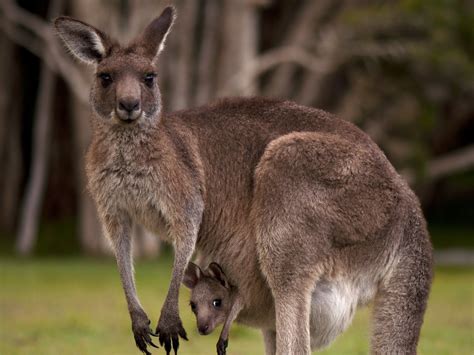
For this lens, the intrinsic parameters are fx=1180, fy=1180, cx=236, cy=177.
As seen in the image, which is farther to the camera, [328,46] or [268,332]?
[328,46]

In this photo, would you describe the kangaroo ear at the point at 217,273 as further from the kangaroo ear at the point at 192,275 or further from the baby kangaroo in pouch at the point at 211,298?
the kangaroo ear at the point at 192,275

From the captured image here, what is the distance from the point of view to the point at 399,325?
6.56m

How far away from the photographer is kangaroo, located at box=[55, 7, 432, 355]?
21.7 ft

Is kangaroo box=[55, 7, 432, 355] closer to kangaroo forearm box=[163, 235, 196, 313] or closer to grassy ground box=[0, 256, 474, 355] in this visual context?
kangaroo forearm box=[163, 235, 196, 313]

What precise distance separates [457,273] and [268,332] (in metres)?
10.3

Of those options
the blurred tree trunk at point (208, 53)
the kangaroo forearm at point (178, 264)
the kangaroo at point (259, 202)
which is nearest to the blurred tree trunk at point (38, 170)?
the blurred tree trunk at point (208, 53)

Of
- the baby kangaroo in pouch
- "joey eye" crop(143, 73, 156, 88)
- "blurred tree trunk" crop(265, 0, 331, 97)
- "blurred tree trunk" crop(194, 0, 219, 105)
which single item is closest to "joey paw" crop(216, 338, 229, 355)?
the baby kangaroo in pouch

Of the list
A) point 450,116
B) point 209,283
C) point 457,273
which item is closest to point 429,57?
point 457,273

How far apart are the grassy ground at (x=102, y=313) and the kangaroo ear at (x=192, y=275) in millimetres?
940

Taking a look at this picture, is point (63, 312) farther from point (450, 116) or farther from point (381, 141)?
point (450, 116)

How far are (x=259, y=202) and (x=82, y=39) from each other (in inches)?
57.1

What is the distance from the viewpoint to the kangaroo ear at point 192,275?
24.7 ft

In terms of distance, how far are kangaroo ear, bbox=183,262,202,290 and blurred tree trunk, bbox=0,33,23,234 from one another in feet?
45.3

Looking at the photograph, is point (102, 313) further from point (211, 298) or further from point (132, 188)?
point (132, 188)
